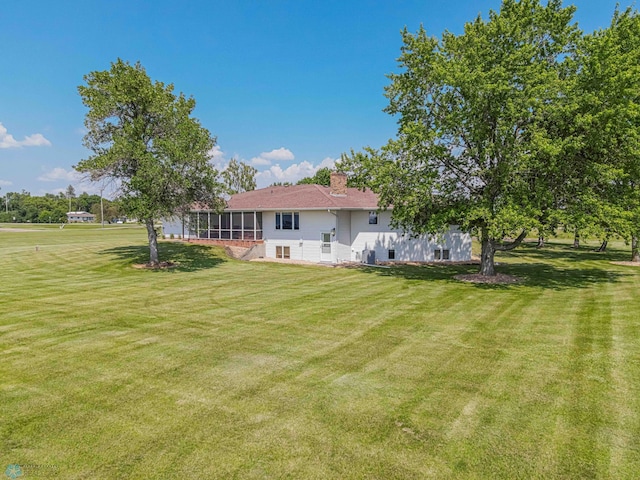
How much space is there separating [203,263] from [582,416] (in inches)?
801

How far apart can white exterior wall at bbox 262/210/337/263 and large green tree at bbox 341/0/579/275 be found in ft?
22.4

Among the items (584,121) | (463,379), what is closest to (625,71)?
(584,121)

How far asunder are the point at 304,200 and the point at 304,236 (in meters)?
2.47

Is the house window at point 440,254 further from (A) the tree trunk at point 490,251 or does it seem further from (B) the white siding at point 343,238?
(A) the tree trunk at point 490,251

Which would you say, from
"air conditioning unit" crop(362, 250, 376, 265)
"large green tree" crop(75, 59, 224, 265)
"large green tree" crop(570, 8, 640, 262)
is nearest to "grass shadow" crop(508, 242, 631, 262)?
"air conditioning unit" crop(362, 250, 376, 265)

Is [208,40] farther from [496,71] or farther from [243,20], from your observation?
[496,71]

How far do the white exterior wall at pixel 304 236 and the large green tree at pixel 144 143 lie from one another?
275 inches

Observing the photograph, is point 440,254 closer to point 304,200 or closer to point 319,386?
point 304,200

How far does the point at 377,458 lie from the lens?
14.5 feet

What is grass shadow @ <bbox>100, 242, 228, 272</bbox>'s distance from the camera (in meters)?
21.8

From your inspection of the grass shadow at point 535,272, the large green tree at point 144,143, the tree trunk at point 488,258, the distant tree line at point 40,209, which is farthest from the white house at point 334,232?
the distant tree line at point 40,209

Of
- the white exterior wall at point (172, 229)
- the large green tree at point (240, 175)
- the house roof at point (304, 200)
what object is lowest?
the white exterior wall at point (172, 229)

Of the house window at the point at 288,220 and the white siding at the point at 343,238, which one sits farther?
the house window at the point at 288,220

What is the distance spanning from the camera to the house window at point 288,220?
26.4m
